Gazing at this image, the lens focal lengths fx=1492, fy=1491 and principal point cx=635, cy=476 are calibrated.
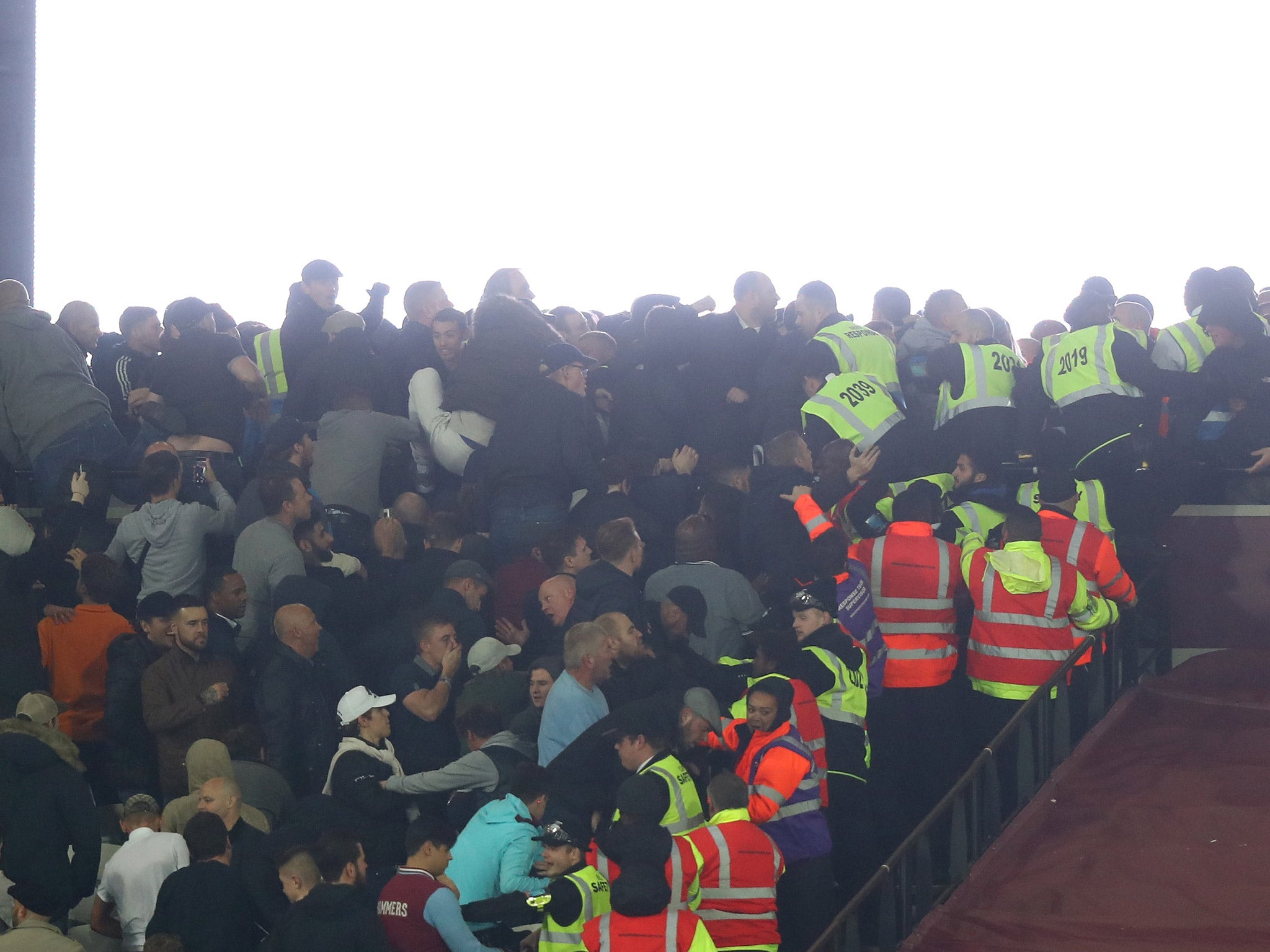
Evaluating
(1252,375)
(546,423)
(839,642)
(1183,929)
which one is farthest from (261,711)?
(1252,375)

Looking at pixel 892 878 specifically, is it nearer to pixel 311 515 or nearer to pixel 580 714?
pixel 580 714

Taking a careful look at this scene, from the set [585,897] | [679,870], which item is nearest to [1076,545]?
[679,870]

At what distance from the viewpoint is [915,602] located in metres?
7.68

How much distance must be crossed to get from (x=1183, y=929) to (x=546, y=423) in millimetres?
4190

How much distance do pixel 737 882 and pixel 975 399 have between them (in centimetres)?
373

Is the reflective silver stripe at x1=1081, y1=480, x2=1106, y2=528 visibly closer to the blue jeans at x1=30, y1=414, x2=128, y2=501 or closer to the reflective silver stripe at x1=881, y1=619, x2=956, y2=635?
the reflective silver stripe at x1=881, y1=619, x2=956, y2=635

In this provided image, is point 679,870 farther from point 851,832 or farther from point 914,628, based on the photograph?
point 914,628

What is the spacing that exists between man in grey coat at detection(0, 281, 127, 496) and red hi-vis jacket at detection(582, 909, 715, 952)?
5.08 meters

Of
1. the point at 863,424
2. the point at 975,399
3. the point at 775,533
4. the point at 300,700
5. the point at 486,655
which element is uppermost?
the point at 975,399

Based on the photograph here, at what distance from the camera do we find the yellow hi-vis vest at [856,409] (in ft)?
27.6

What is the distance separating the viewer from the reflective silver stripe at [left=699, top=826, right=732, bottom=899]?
5.89 metres

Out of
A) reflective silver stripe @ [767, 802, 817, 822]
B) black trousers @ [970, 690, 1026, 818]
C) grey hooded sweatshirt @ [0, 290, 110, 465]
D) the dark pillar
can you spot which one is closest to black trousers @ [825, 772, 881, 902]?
reflective silver stripe @ [767, 802, 817, 822]

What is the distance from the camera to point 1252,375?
8898 millimetres

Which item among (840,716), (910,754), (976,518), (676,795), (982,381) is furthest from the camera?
(982,381)
